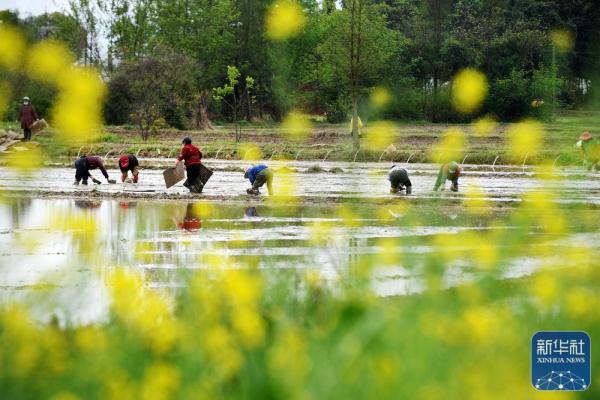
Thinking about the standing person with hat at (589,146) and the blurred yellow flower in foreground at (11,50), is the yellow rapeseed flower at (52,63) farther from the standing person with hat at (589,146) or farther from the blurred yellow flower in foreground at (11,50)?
the standing person with hat at (589,146)

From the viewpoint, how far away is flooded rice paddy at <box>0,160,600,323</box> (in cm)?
526

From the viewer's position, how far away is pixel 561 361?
13.5 ft

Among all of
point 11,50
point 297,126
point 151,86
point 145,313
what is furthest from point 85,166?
point 145,313

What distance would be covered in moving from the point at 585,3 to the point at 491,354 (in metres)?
41.9

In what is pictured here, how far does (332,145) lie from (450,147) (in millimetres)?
29495

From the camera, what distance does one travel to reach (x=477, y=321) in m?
4.38

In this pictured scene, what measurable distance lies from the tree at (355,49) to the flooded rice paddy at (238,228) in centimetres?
519

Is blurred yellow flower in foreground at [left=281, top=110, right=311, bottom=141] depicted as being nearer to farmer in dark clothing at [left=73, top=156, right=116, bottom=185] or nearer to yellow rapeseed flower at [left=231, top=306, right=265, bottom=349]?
farmer in dark clothing at [left=73, top=156, right=116, bottom=185]

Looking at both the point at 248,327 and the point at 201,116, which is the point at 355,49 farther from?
the point at 248,327

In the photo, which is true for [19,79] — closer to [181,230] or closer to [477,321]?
[477,321]

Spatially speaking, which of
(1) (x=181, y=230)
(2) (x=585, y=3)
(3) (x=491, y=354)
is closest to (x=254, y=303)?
(3) (x=491, y=354)

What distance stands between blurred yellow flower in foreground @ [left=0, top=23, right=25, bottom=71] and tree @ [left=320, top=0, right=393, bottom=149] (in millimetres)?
26431

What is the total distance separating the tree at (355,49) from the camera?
113 feet

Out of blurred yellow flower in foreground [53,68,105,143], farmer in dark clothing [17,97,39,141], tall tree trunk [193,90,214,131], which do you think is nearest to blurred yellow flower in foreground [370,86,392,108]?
farmer in dark clothing [17,97,39,141]
